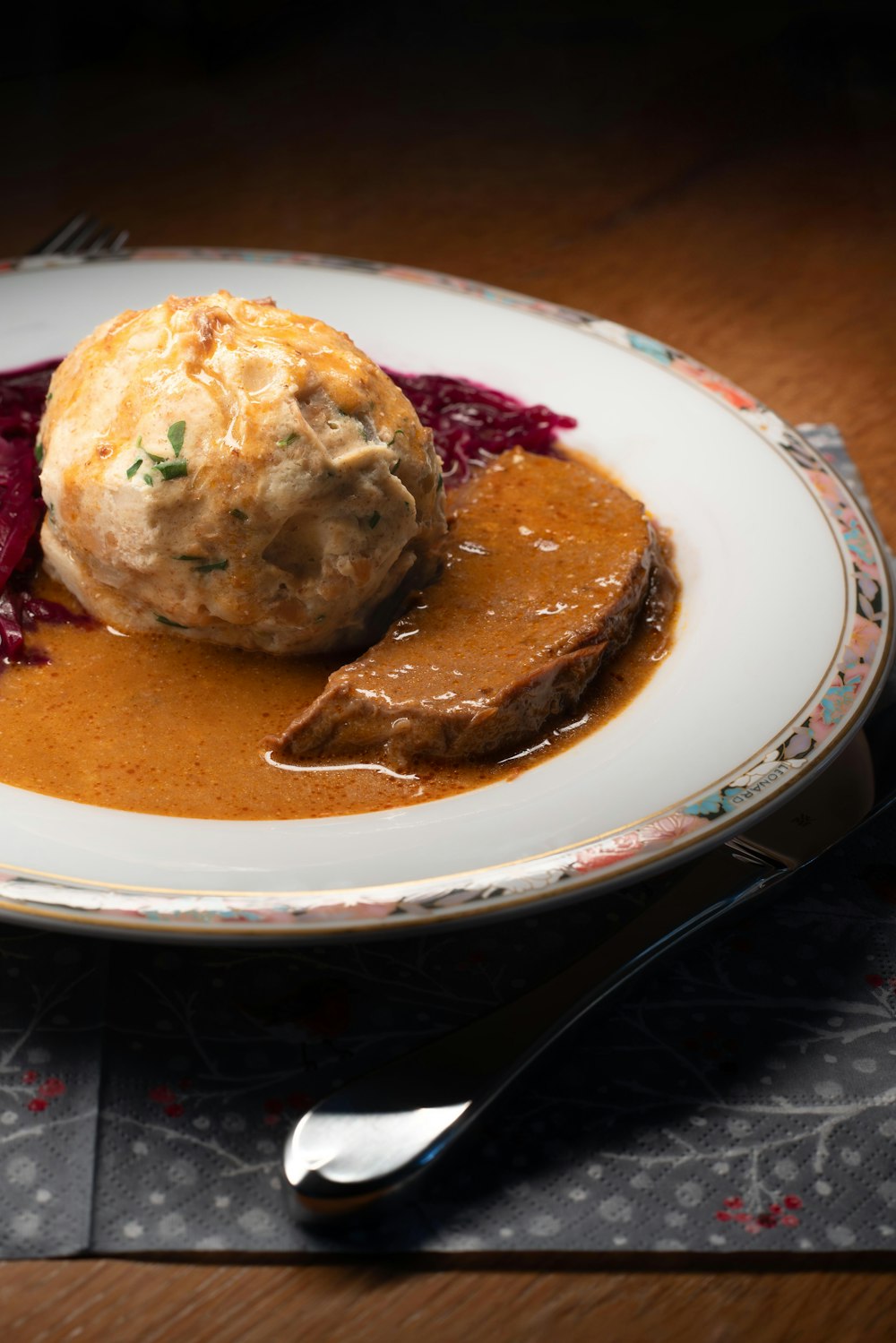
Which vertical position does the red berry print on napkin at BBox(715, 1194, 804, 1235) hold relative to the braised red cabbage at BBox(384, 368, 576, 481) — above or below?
below

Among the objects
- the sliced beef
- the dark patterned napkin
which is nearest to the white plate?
the sliced beef

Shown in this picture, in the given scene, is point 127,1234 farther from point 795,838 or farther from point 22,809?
point 795,838

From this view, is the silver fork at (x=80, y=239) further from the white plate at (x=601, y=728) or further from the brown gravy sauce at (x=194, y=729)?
the brown gravy sauce at (x=194, y=729)

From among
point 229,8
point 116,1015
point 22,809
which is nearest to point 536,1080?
point 116,1015

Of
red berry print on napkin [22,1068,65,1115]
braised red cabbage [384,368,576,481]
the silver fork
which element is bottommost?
red berry print on napkin [22,1068,65,1115]

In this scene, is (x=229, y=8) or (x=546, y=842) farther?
(x=229, y=8)

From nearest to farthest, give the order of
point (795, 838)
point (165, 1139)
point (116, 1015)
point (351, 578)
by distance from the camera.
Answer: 1. point (165, 1139)
2. point (116, 1015)
3. point (795, 838)
4. point (351, 578)

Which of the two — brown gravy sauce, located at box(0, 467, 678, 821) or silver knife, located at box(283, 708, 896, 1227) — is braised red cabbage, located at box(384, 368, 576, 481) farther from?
silver knife, located at box(283, 708, 896, 1227)

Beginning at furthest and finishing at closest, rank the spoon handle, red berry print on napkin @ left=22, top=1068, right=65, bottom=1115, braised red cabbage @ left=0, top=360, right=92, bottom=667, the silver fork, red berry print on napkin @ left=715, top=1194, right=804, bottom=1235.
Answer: the silver fork → braised red cabbage @ left=0, top=360, right=92, bottom=667 → red berry print on napkin @ left=22, top=1068, right=65, bottom=1115 → red berry print on napkin @ left=715, top=1194, right=804, bottom=1235 → the spoon handle

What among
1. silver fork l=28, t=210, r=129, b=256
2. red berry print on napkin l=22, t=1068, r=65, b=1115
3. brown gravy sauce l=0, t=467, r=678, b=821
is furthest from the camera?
silver fork l=28, t=210, r=129, b=256
